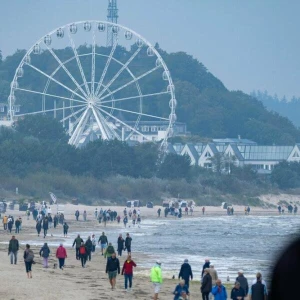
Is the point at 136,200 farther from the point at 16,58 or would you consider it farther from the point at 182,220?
the point at 16,58

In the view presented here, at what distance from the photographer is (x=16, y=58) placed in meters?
168

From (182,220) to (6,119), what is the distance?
51.6 m

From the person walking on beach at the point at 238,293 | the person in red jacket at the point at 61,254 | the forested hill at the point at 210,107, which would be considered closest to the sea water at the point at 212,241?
the person in red jacket at the point at 61,254

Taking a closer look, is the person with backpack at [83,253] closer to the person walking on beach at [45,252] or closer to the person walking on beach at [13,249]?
the person walking on beach at [45,252]

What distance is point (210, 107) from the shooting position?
161250 millimetres

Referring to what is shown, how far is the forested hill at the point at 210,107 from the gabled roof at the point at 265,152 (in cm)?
1710

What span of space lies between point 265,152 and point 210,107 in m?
35.6

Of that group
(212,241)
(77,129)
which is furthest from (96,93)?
(212,241)

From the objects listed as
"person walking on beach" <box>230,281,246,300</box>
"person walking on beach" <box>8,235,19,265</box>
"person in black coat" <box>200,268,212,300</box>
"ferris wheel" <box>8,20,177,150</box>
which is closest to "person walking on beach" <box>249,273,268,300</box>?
"person walking on beach" <box>230,281,246,300</box>

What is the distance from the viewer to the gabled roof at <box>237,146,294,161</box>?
409ft

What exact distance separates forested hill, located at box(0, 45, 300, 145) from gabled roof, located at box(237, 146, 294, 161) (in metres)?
17.1

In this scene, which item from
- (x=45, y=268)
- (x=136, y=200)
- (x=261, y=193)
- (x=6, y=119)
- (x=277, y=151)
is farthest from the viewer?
(x=277, y=151)

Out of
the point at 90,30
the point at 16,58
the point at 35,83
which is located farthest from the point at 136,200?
the point at 16,58

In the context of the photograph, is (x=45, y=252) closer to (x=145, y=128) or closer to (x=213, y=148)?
(x=213, y=148)
